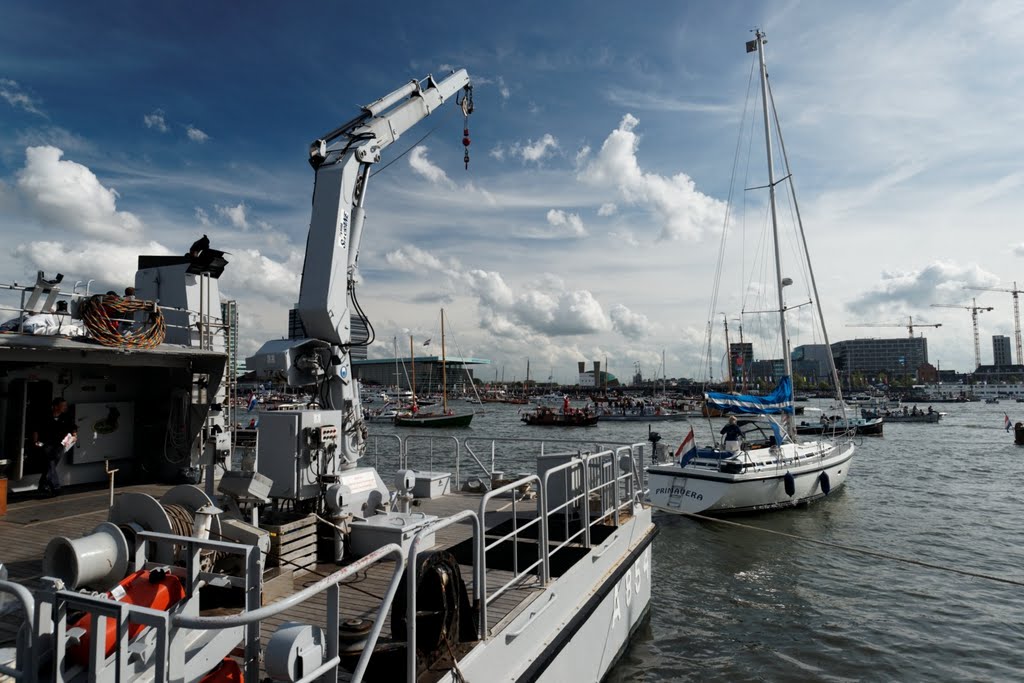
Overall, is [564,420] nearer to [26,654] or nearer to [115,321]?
[115,321]

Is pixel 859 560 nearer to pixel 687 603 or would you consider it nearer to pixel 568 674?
pixel 687 603

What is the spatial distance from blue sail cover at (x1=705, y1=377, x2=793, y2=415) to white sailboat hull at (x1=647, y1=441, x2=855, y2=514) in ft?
5.36

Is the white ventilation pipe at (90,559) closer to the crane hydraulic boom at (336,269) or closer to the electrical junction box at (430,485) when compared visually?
the crane hydraulic boom at (336,269)

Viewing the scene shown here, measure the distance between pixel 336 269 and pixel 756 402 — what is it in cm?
1690

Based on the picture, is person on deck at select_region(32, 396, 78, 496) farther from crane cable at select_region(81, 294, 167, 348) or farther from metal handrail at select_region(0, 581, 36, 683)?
metal handrail at select_region(0, 581, 36, 683)

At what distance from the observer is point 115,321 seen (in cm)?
1012

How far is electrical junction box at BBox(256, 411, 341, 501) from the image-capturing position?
7395mm

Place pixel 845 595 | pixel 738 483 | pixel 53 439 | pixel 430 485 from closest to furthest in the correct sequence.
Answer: pixel 53 439
pixel 430 485
pixel 845 595
pixel 738 483

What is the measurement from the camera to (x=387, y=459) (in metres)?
33.0

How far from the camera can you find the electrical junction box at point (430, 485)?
37.6 ft

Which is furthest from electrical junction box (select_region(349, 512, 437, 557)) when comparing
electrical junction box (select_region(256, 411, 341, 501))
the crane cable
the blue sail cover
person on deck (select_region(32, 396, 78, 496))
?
the blue sail cover

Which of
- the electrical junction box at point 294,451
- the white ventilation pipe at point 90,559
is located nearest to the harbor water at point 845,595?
the electrical junction box at point 294,451

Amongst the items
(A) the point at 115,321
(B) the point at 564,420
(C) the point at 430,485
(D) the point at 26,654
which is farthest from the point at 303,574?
(B) the point at 564,420

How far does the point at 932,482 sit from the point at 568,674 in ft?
86.7
